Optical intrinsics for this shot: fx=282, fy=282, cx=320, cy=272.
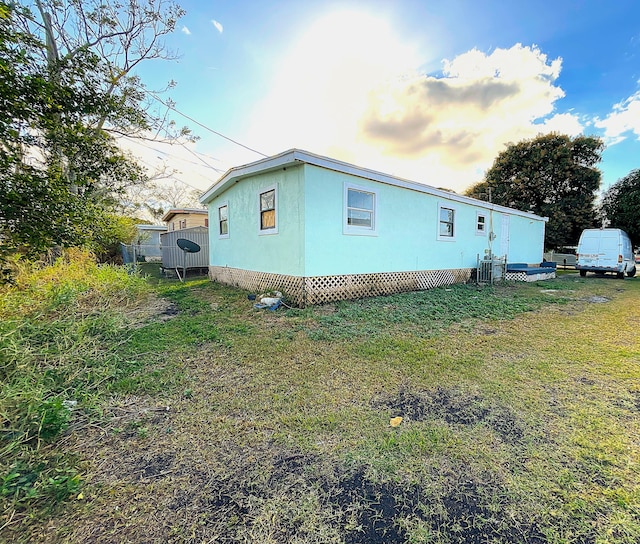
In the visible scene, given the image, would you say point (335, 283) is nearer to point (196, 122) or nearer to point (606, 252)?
point (196, 122)

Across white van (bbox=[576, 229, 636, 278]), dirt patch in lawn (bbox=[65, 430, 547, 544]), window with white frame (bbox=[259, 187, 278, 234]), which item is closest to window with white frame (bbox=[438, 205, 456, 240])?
window with white frame (bbox=[259, 187, 278, 234])

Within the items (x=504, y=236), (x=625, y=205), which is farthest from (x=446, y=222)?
(x=625, y=205)

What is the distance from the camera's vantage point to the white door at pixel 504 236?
1248 centimetres

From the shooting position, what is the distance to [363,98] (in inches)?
426

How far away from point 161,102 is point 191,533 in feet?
44.6

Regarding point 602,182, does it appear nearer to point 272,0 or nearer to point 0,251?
point 272,0

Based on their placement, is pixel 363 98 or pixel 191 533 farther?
pixel 363 98

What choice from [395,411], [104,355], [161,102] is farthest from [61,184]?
[161,102]

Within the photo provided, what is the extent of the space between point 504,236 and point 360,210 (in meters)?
8.96

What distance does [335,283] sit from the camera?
22.8 feet

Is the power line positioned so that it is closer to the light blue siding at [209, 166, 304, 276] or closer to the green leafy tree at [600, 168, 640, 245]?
the light blue siding at [209, 166, 304, 276]

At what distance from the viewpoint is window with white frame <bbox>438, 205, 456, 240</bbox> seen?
9586mm

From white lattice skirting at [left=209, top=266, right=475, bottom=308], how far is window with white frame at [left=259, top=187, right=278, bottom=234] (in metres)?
1.22

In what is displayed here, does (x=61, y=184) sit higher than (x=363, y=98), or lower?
lower
